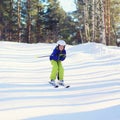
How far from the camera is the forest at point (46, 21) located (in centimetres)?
4134

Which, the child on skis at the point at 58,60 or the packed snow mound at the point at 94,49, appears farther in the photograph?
the packed snow mound at the point at 94,49

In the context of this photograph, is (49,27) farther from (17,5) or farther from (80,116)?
(80,116)

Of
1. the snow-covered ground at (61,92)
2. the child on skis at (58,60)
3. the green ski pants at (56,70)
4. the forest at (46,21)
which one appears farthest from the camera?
the forest at (46,21)

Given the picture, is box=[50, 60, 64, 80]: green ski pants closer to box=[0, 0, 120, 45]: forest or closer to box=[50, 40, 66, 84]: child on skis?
box=[50, 40, 66, 84]: child on skis

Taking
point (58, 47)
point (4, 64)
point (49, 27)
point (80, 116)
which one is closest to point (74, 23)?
point (49, 27)

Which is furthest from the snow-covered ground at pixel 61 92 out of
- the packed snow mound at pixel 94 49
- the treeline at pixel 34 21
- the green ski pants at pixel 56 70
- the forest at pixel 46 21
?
the treeline at pixel 34 21

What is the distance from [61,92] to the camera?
30.4 feet

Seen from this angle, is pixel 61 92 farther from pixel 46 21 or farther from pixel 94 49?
pixel 46 21

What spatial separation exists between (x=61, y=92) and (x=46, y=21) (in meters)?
35.3

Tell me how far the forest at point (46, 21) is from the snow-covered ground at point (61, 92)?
1024 inches

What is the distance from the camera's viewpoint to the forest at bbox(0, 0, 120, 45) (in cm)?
4134

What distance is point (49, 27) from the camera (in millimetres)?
44500

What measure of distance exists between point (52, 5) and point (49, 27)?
2593 millimetres

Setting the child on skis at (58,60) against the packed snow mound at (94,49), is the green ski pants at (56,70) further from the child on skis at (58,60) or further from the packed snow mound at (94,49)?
the packed snow mound at (94,49)
